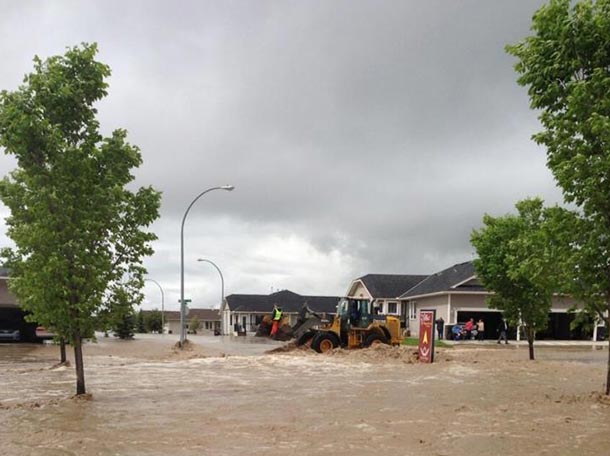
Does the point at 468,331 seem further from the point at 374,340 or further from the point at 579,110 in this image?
the point at 579,110

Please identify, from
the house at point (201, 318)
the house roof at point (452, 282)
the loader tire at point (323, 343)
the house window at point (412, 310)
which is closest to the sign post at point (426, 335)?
the loader tire at point (323, 343)

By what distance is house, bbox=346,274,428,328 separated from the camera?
61500 mm

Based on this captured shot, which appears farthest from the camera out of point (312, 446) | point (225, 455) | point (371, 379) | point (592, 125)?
point (371, 379)

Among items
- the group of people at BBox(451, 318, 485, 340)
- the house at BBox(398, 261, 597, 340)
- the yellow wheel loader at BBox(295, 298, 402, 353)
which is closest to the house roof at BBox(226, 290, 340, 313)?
the house at BBox(398, 261, 597, 340)

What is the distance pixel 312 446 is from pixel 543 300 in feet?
67.5

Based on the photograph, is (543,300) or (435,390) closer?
(435,390)

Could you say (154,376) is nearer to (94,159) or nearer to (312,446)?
(94,159)

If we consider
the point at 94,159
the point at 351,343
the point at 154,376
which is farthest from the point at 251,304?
the point at 94,159

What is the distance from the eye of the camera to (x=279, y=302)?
89000 mm

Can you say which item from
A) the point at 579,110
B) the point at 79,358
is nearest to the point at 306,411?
the point at 79,358

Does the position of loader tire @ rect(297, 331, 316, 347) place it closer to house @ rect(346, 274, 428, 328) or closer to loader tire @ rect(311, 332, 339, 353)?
loader tire @ rect(311, 332, 339, 353)

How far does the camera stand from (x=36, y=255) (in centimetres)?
1284

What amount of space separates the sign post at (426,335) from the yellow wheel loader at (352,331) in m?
3.73

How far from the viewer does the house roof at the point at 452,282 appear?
150ft
